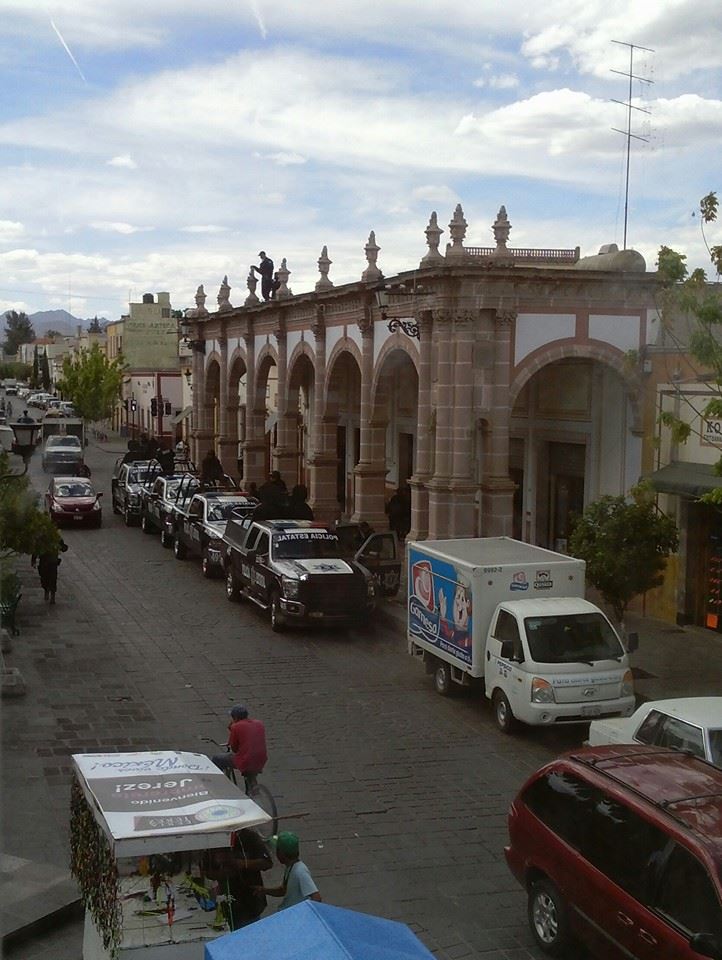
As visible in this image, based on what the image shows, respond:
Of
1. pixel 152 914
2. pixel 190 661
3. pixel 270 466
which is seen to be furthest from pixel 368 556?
pixel 270 466

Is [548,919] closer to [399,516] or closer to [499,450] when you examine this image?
[499,450]

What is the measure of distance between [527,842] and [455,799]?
326 centimetres

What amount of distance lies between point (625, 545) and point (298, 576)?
19.3 ft

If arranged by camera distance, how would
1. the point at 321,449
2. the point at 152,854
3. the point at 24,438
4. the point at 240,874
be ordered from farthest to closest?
the point at 321,449
the point at 24,438
the point at 240,874
the point at 152,854

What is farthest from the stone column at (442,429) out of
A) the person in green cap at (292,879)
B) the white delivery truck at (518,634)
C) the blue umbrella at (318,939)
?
the blue umbrella at (318,939)

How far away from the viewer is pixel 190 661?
18.1 meters

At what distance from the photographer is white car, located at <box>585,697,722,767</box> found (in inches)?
424

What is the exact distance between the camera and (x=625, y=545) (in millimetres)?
16859

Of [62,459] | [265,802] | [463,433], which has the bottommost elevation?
[265,802]

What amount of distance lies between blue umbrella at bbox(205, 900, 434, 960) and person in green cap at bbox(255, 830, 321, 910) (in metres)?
1.61

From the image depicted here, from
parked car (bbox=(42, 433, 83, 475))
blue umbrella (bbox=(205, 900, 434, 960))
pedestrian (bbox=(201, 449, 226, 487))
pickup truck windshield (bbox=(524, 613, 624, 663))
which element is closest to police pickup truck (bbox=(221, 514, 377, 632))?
pickup truck windshield (bbox=(524, 613, 624, 663))

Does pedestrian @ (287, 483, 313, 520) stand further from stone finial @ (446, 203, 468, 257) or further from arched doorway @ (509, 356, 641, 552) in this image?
stone finial @ (446, 203, 468, 257)

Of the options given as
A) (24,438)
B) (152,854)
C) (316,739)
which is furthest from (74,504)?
(152,854)

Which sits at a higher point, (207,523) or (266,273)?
(266,273)
